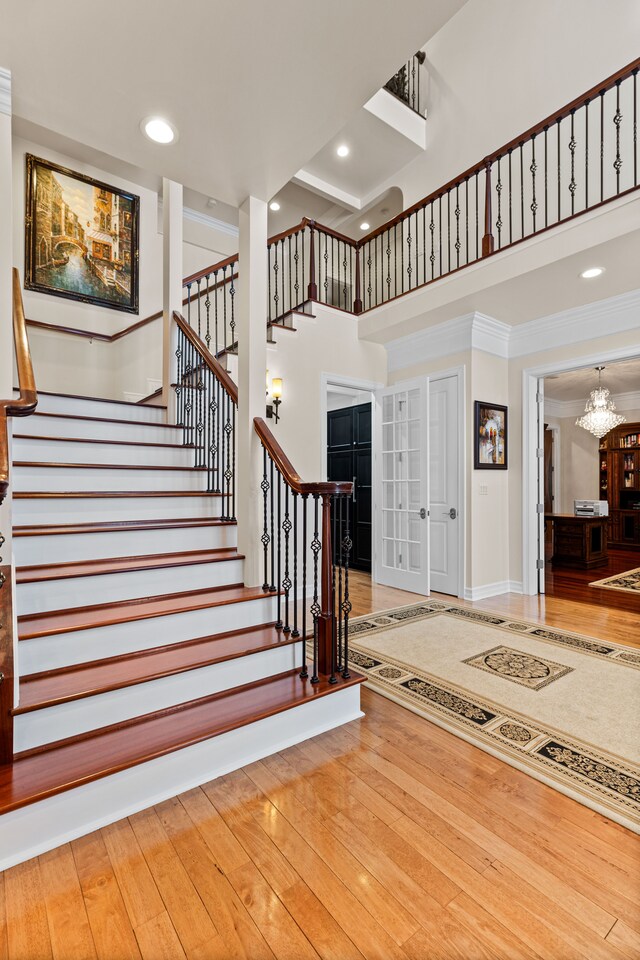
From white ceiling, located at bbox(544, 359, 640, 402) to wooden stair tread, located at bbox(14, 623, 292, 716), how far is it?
6300mm

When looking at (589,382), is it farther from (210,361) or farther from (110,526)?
(110,526)

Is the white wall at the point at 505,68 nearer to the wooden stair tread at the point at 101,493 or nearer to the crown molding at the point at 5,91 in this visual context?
the crown molding at the point at 5,91

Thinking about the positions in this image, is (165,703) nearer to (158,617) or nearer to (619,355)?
(158,617)

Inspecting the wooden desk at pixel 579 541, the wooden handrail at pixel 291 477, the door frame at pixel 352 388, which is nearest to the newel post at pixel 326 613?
the wooden handrail at pixel 291 477

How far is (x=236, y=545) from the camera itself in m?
3.09

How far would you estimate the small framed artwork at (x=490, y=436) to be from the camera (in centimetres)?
497

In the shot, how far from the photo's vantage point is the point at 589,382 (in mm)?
8055

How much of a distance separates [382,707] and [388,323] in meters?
3.89

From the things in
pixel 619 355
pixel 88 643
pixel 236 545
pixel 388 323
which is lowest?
pixel 88 643

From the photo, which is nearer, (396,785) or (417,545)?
(396,785)

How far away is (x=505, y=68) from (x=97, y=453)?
6551 millimetres

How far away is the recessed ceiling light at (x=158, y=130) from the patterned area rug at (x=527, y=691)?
312 centimetres

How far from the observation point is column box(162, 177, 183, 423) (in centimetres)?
423

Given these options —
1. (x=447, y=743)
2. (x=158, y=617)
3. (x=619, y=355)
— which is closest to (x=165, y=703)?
(x=158, y=617)
